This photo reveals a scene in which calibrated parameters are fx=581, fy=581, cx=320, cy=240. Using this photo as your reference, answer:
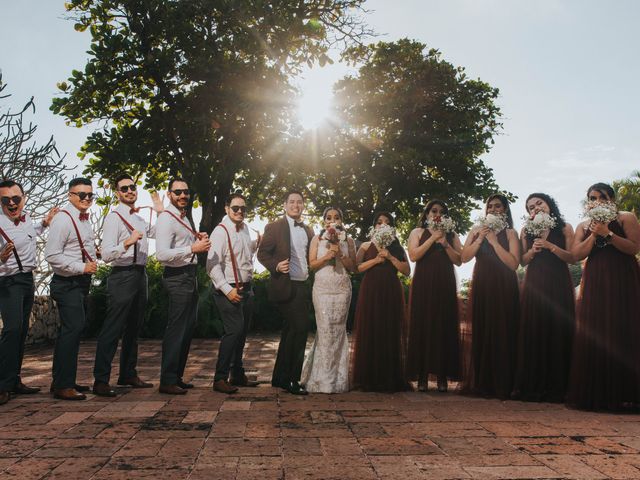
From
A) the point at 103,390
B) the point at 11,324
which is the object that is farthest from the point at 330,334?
the point at 11,324

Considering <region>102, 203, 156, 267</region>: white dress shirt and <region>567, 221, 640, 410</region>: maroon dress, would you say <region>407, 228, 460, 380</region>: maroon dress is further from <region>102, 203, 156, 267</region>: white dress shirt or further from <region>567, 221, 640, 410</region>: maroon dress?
<region>102, 203, 156, 267</region>: white dress shirt

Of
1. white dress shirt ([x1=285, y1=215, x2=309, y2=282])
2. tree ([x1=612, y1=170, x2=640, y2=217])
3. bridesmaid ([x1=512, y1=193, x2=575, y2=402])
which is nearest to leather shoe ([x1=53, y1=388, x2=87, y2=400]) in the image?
white dress shirt ([x1=285, y1=215, x2=309, y2=282])

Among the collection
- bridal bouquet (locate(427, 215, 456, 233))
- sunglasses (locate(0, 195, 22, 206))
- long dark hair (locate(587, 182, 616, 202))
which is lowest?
sunglasses (locate(0, 195, 22, 206))

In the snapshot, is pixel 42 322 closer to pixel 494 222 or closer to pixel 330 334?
pixel 330 334

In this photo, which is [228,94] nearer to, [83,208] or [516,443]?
[83,208]

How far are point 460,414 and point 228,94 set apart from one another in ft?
40.6

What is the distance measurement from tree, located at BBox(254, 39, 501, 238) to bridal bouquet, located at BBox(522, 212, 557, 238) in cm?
1357

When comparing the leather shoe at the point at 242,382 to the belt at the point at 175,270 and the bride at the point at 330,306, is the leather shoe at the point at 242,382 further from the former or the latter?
the belt at the point at 175,270

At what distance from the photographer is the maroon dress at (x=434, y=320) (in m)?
6.19

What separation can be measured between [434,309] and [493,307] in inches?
24.2

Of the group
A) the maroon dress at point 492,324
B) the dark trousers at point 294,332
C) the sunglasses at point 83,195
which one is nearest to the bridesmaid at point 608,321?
the maroon dress at point 492,324

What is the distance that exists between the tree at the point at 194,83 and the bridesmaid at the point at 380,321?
31.4 feet

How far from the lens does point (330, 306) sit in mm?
6398

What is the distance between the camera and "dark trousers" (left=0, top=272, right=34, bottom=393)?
5406mm
